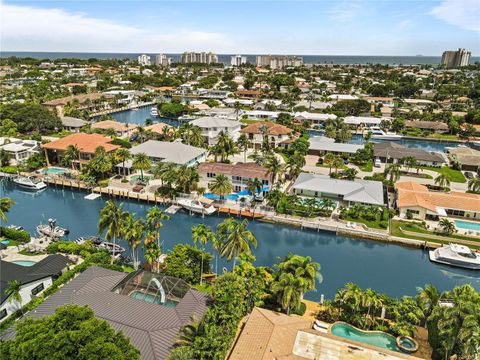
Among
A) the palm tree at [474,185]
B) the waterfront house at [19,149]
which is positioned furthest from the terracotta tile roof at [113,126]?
the palm tree at [474,185]

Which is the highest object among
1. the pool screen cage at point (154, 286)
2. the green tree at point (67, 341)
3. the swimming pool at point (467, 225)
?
the green tree at point (67, 341)

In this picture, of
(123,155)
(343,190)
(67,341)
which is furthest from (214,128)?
(67,341)

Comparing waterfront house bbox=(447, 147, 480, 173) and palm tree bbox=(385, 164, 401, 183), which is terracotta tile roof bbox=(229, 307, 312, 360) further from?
waterfront house bbox=(447, 147, 480, 173)

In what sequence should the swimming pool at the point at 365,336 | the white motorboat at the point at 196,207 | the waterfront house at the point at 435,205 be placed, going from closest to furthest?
the swimming pool at the point at 365,336 < the waterfront house at the point at 435,205 < the white motorboat at the point at 196,207

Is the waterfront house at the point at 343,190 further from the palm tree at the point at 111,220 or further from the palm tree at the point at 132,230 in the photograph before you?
the palm tree at the point at 111,220

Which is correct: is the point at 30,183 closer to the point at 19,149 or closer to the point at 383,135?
the point at 19,149

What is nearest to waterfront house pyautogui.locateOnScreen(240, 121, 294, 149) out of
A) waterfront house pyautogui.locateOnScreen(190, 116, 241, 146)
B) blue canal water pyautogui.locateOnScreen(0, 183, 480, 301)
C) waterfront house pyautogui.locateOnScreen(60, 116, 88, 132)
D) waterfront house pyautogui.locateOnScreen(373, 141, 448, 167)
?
waterfront house pyautogui.locateOnScreen(190, 116, 241, 146)

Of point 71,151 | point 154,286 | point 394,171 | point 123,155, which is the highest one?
point 123,155

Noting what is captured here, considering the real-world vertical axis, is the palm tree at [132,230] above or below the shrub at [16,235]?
above
